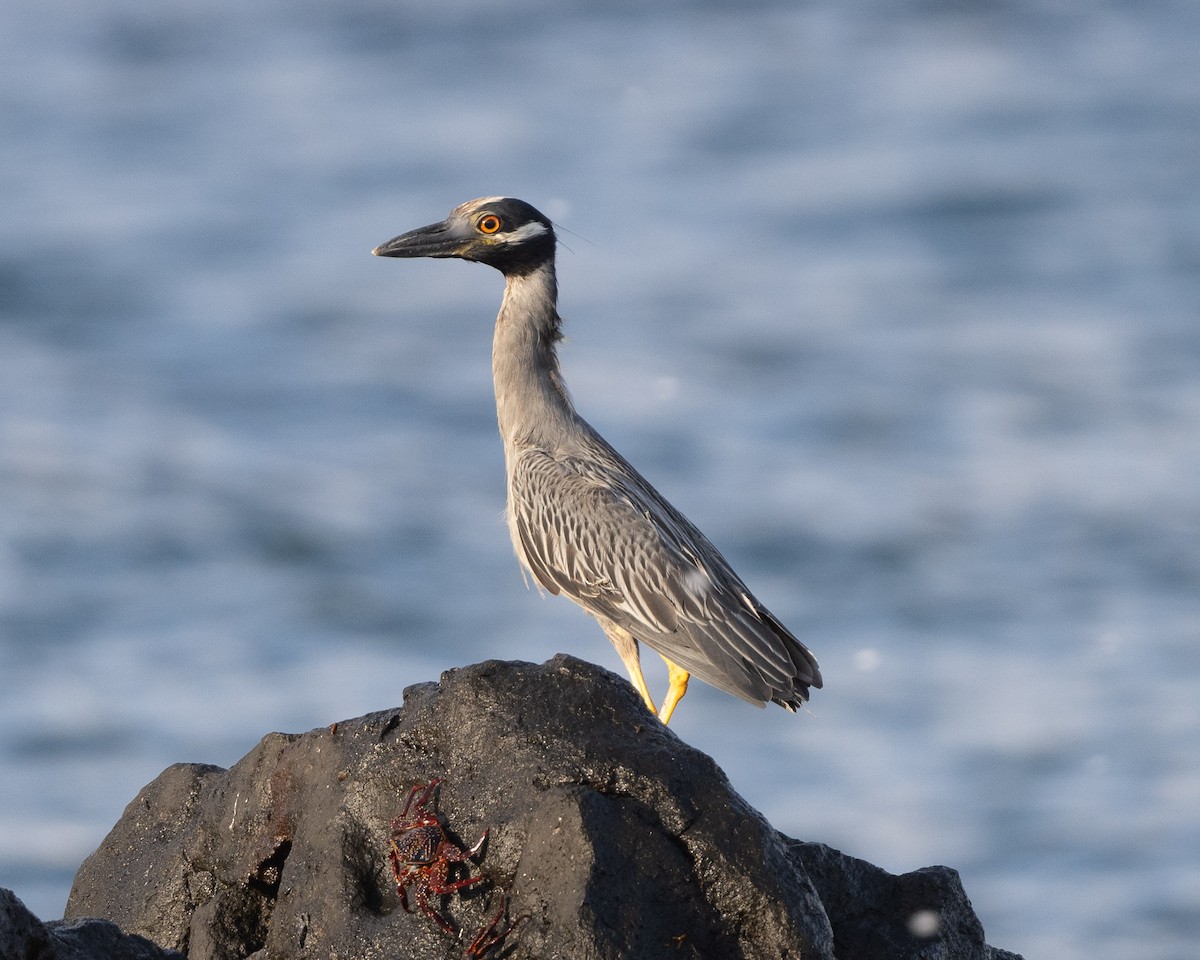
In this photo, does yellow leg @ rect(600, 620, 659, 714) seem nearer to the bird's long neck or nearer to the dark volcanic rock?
the bird's long neck

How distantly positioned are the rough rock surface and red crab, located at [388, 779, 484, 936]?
0.04 meters

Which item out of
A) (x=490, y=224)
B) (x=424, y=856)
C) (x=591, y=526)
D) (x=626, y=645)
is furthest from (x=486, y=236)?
(x=424, y=856)

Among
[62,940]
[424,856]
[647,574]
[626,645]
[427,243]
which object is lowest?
[62,940]

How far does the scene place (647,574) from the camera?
10.3 metres

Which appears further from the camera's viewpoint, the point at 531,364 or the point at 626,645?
Answer: the point at 531,364

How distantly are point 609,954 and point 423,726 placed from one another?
3.84 ft

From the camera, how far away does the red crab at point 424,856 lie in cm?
587

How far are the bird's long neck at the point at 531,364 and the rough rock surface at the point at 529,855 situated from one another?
4.41 meters

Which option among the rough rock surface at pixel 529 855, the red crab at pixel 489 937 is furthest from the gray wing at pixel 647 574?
the red crab at pixel 489 937

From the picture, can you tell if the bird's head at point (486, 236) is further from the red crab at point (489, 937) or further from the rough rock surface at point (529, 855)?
the red crab at point (489, 937)

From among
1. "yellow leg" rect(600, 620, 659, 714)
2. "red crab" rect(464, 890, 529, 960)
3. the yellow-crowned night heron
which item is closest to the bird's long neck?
the yellow-crowned night heron

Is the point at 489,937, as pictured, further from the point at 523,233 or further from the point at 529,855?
the point at 523,233

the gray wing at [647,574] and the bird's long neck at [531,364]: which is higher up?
the bird's long neck at [531,364]

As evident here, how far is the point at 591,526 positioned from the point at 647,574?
1.54ft
